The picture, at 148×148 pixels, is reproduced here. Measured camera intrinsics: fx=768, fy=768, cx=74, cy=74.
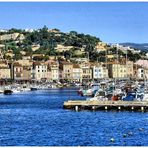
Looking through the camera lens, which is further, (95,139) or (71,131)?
(71,131)

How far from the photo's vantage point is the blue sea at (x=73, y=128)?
112ft

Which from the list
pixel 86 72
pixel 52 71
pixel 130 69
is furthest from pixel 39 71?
pixel 130 69

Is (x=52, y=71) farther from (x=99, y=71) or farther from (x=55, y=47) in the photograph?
(x=55, y=47)

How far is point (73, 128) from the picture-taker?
4019 cm

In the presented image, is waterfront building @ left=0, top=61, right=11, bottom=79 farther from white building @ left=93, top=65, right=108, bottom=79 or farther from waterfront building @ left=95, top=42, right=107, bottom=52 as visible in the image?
waterfront building @ left=95, top=42, right=107, bottom=52

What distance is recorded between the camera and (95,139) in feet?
115

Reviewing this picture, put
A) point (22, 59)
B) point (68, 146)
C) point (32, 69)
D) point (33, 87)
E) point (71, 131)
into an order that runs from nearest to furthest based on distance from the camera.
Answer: point (68, 146) → point (71, 131) → point (33, 87) → point (32, 69) → point (22, 59)

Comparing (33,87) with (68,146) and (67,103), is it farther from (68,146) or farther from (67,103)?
(68,146)

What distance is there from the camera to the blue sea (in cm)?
3409

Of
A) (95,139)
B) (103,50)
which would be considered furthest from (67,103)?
(103,50)

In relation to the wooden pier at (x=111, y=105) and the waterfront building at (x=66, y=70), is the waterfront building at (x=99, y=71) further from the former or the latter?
the wooden pier at (x=111, y=105)

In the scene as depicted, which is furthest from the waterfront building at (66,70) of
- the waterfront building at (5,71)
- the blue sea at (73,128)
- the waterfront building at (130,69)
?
the blue sea at (73,128)

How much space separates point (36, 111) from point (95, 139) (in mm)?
20799

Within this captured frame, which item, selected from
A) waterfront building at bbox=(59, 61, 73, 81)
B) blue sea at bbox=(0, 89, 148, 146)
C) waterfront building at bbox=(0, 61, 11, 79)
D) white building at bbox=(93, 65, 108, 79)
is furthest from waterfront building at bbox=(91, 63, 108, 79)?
blue sea at bbox=(0, 89, 148, 146)
